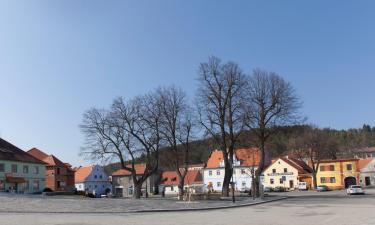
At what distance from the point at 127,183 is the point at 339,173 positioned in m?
51.4

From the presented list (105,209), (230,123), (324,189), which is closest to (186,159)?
(230,123)

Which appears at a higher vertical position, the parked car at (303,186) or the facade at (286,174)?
the facade at (286,174)

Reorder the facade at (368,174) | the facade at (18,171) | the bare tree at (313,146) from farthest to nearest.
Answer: the bare tree at (313,146), the facade at (368,174), the facade at (18,171)

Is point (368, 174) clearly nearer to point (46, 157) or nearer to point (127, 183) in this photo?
point (127, 183)

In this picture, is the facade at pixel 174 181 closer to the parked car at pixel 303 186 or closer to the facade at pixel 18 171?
the parked car at pixel 303 186

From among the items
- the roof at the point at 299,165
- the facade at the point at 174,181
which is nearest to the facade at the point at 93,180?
the facade at the point at 174,181

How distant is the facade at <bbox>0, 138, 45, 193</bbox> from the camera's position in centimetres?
6669

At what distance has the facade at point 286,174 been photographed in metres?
98.6

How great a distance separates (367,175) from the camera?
93.9 meters

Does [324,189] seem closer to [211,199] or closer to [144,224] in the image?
[211,199]

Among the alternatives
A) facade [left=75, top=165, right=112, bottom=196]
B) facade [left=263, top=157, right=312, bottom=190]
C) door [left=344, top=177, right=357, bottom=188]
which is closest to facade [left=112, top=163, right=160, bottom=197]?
facade [left=75, top=165, right=112, bottom=196]

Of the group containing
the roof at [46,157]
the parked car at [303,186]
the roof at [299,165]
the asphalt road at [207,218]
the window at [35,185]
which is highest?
the roof at [46,157]

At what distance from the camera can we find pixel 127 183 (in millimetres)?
118688

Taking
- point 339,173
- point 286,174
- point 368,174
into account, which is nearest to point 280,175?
point 286,174
